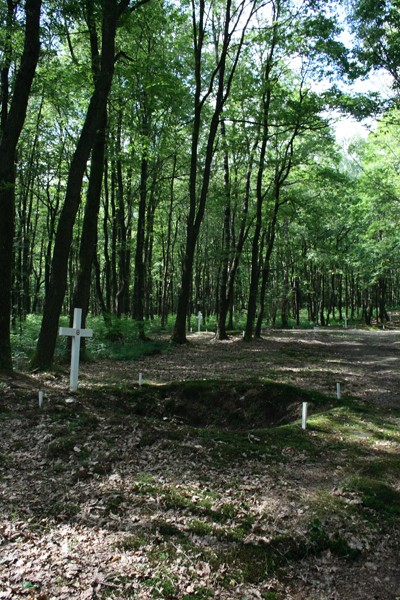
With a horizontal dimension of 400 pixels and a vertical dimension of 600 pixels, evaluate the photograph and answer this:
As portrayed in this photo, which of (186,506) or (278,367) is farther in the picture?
(278,367)

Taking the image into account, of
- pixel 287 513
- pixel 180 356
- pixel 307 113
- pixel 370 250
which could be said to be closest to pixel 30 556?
pixel 287 513

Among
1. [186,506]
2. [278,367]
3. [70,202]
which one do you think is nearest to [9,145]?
[70,202]

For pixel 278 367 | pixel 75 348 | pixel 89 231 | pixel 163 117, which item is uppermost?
pixel 163 117

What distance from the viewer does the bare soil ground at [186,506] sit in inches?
127

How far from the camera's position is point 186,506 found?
4.25 metres

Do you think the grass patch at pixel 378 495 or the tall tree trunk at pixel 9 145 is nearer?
the grass patch at pixel 378 495

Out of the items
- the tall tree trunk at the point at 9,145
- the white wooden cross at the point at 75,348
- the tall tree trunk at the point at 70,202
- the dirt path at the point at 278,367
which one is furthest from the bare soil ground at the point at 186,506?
the dirt path at the point at 278,367

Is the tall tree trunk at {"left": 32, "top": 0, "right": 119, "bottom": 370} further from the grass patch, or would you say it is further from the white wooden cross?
the grass patch

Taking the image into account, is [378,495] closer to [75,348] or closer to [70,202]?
[75,348]

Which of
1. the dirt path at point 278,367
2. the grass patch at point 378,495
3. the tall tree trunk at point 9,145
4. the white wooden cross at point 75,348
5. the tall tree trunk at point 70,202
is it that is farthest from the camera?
the dirt path at point 278,367

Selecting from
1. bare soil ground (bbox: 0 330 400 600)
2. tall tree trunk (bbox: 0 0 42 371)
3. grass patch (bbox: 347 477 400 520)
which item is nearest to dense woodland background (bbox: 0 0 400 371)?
tall tree trunk (bbox: 0 0 42 371)

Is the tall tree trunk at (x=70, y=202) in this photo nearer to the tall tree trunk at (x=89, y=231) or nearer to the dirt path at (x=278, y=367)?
the dirt path at (x=278, y=367)

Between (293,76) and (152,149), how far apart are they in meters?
7.63

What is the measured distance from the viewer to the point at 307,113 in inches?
667
